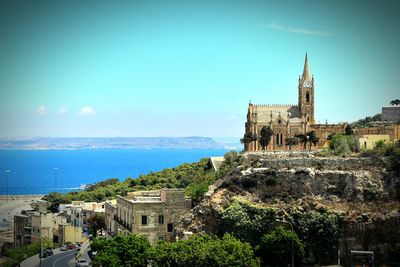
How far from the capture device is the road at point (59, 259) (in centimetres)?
4881

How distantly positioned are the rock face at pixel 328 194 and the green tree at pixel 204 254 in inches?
209

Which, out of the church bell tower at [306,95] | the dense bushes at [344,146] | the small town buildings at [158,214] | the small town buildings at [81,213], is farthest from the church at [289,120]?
the small town buildings at [158,214]

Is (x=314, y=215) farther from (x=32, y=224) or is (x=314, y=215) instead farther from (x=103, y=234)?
(x=32, y=224)

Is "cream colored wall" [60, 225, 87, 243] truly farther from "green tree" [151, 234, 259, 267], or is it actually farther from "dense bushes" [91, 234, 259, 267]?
"green tree" [151, 234, 259, 267]

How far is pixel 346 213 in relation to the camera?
149 feet

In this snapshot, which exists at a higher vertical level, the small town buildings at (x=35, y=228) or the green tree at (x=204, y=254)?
the green tree at (x=204, y=254)

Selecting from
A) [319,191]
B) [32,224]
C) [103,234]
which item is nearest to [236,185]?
[319,191]

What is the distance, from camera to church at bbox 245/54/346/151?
7488 cm

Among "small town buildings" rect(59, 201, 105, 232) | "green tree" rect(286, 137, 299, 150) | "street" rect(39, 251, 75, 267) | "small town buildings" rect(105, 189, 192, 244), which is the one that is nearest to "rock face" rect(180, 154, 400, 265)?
"small town buildings" rect(105, 189, 192, 244)

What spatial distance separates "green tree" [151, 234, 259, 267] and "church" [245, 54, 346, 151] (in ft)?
108

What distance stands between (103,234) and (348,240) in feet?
77.6

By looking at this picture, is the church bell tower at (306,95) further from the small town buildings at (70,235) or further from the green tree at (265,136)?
the small town buildings at (70,235)

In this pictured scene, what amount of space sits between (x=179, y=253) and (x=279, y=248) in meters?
6.69

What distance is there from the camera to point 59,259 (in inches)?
2040
